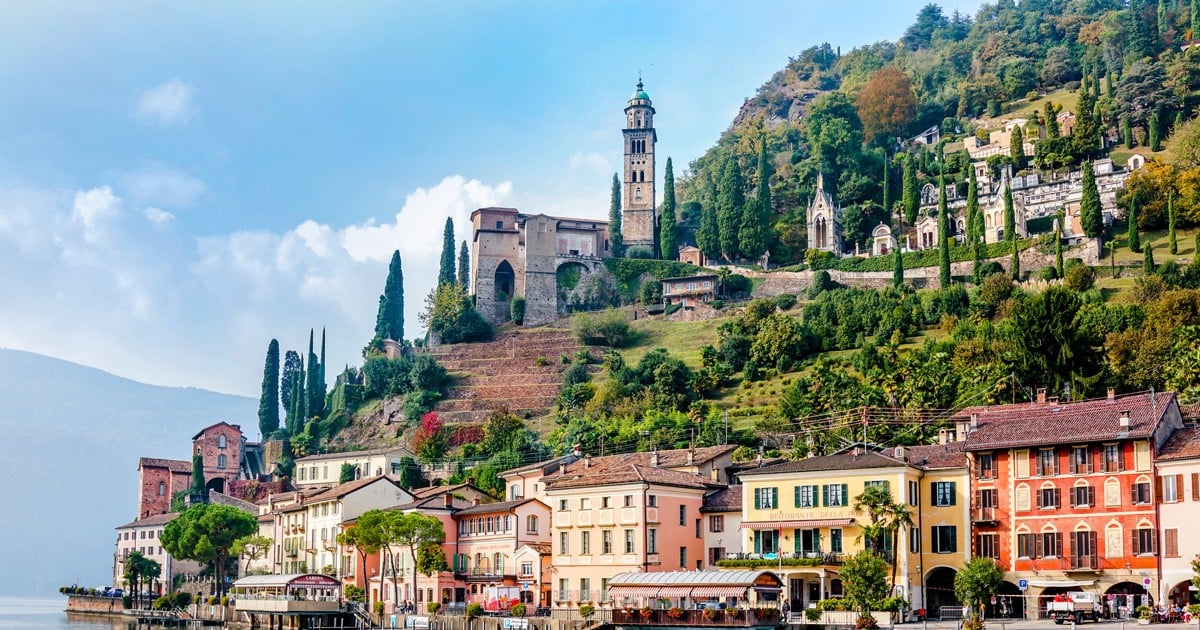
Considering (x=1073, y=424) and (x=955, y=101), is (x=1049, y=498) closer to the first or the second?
(x=1073, y=424)

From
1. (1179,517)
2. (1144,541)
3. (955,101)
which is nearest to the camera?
(1179,517)

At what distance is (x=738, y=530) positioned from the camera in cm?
6856

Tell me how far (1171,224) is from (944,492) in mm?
64580

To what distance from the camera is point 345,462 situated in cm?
11888

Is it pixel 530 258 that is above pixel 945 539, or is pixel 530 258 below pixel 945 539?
above

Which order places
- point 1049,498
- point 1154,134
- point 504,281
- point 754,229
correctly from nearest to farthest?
point 1049,498, point 1154,134, point 754,229, point 504,281

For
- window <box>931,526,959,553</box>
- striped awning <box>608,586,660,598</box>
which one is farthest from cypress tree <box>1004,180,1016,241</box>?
striped awning <box>608,586,660,598</box>

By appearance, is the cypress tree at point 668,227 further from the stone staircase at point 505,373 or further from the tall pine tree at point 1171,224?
the tall pine tree at point 1171,224

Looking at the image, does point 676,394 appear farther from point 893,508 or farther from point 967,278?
point 893,508

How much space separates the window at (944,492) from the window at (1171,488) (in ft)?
31.2

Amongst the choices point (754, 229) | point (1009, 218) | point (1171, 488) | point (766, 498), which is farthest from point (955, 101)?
point (1171, 488)

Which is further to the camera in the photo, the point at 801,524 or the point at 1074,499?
the point at 801,524

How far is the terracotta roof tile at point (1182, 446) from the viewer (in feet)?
179

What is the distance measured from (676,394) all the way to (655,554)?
159 ft
